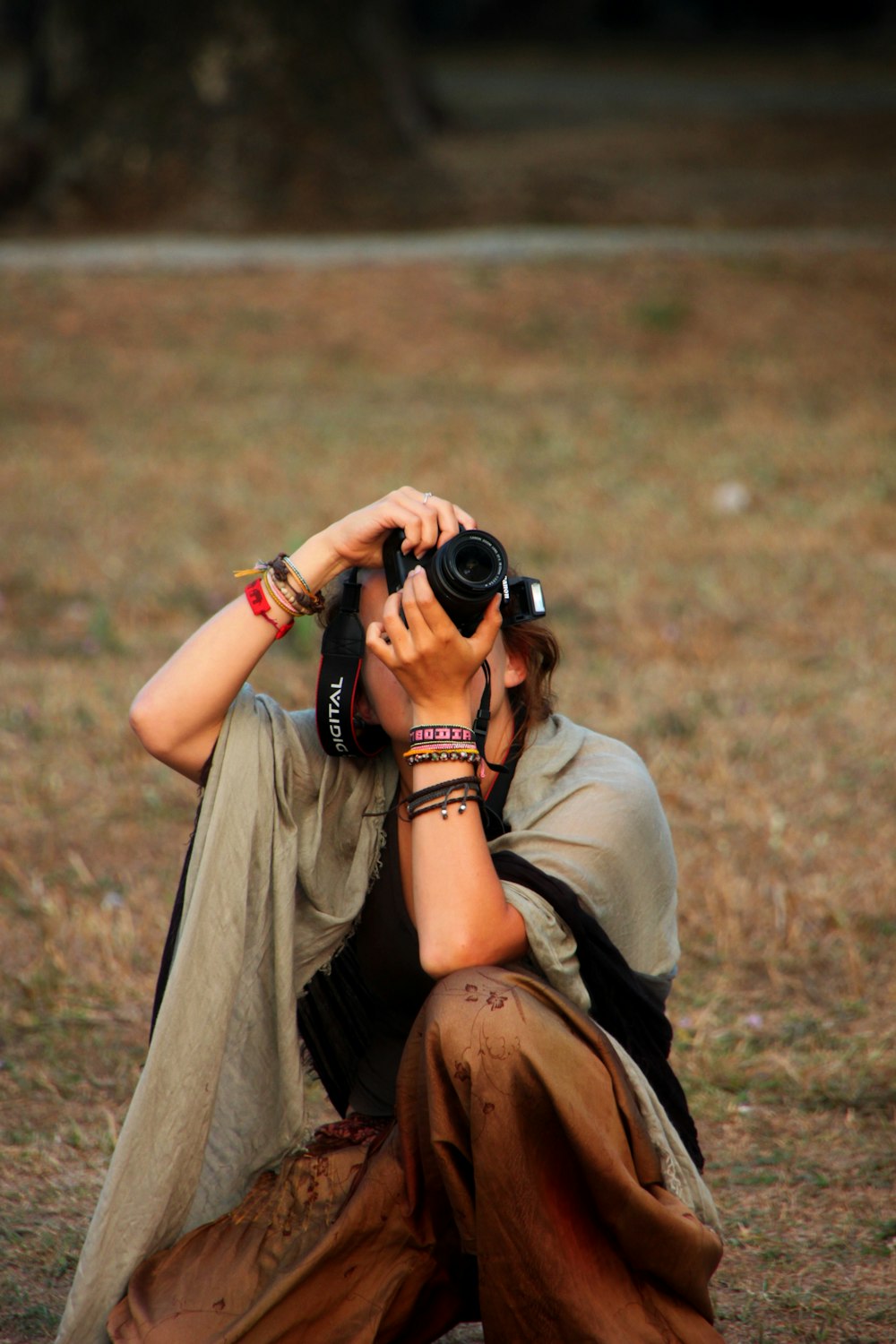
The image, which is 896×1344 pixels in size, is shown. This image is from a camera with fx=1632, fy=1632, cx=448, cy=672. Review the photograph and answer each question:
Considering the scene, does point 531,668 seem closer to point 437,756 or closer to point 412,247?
point 437,756

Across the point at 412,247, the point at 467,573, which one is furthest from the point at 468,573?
the point at 412,247

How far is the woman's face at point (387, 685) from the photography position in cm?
237

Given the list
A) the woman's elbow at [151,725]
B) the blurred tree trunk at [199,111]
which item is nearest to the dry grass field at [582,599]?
the woman's elbow at [151,725]

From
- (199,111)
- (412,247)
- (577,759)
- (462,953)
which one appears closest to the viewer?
(462,953)

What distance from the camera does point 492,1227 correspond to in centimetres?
205

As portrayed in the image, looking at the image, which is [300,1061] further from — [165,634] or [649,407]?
[649,407]

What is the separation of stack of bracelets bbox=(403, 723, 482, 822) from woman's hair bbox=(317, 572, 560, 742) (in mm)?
251

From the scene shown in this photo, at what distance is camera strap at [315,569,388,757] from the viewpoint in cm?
235

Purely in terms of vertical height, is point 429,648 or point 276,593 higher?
point 276,593

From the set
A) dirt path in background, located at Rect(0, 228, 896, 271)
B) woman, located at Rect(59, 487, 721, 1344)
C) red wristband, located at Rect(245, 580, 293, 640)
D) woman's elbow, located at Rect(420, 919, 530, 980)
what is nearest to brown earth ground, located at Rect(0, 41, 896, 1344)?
dirt path in background, located at Rect(0, 228, 896, 271)

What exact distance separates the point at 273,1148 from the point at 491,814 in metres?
0.63

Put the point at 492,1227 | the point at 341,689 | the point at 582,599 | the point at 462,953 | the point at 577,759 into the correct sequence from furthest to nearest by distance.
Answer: the point at 582,599 < the point at 577,759 < the point at 341,689 < the point at 462,953 < the point at 492,1227

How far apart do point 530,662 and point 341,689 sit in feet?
1.04

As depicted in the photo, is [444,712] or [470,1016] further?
[444,712]
